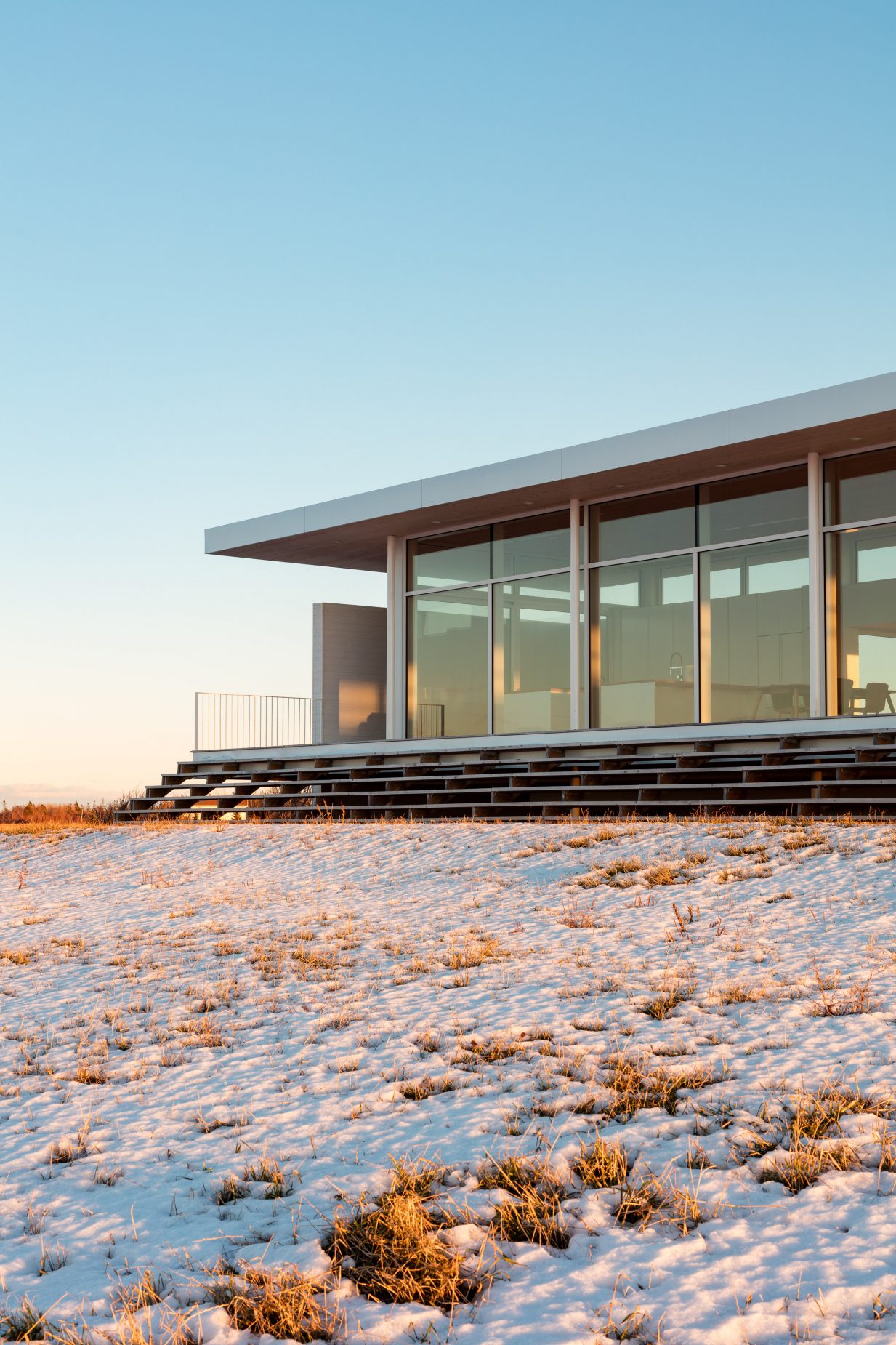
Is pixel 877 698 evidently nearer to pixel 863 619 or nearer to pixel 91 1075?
pixel 863 619

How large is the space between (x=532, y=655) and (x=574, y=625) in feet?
3.01

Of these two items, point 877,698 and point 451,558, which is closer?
point 877,698

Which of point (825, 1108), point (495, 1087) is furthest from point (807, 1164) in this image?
point (495, 1087)

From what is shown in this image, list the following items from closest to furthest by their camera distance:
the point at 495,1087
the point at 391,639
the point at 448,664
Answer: the point at 495,1087, the point at 448,664, the point at 391,639

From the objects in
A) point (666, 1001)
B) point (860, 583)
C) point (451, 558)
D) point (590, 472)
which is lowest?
point (666, 1001)

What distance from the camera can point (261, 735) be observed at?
22.8 m

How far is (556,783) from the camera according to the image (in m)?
14.6

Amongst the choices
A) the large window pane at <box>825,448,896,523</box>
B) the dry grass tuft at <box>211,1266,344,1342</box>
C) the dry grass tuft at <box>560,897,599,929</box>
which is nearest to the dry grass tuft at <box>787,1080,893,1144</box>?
the dry grass tuft at <box>211,1266,344,1342</box>

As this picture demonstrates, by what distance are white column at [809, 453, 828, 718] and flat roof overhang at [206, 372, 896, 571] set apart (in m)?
0.44

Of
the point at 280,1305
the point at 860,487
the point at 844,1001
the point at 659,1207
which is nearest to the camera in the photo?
the point at 280,1305

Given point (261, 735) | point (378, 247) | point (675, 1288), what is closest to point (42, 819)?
point (261, 735)

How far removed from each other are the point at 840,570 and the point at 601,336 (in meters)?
5.41

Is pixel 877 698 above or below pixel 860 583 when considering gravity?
below

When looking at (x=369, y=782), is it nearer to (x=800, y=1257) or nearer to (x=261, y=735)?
(x=261, y=735)
